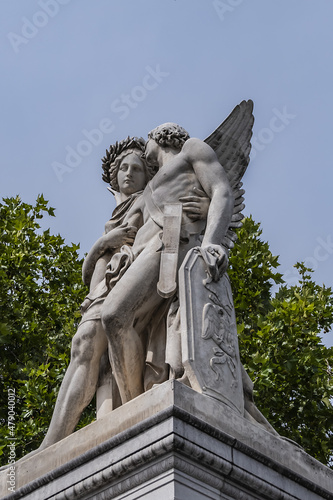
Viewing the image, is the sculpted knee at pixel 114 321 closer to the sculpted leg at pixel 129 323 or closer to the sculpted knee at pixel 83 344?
the sculpted leg at pixel 129 323

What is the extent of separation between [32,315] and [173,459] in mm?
10031

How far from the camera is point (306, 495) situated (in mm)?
7094

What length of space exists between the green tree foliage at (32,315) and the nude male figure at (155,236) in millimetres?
5864

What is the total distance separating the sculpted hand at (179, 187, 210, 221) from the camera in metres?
8.38

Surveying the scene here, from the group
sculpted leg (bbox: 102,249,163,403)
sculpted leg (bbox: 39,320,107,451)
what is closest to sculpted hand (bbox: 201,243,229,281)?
sculpted leg (bbox: 102,249,163,403)

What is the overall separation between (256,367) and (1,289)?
15.2 feet

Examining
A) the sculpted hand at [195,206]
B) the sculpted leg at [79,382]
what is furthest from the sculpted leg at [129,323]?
the sculpted hand at [195,206]

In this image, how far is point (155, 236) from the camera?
8242 millimetres

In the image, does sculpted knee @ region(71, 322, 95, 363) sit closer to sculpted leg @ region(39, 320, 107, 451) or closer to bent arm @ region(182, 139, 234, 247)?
sculpted leg @ region(39, 320, 107, 451)

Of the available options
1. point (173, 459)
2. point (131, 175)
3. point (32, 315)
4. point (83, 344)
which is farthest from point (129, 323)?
point (32, 315)

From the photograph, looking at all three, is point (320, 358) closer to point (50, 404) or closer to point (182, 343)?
point (50, 404)

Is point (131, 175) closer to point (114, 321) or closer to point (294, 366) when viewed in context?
point (114, 321)

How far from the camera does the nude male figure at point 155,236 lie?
7.76 meters

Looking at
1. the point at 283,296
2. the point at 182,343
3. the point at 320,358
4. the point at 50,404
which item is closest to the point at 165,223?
the point at 182,343
